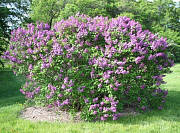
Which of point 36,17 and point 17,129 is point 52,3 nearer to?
point 36,17

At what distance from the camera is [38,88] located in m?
5.95

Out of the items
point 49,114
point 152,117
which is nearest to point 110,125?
point 152,117

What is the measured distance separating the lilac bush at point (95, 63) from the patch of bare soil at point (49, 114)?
0.77ft

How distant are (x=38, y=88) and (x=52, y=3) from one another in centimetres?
2290

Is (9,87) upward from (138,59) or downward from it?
downward

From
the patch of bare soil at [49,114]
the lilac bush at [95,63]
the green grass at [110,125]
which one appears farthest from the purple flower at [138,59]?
the patch of bare soil at [49,114]

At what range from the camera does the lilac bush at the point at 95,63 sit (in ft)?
16.9

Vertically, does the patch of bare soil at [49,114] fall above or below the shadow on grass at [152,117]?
above

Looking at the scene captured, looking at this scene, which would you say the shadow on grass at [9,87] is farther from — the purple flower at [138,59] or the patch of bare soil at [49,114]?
the purple flower at [138,59]

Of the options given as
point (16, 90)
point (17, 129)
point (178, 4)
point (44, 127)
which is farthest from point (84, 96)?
point (178, 4)

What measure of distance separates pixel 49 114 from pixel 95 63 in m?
2.01

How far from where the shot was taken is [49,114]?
5863 millimetres

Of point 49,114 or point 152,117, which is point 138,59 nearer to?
point 152,117

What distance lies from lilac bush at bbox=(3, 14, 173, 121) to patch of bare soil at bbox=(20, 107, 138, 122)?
235mm
